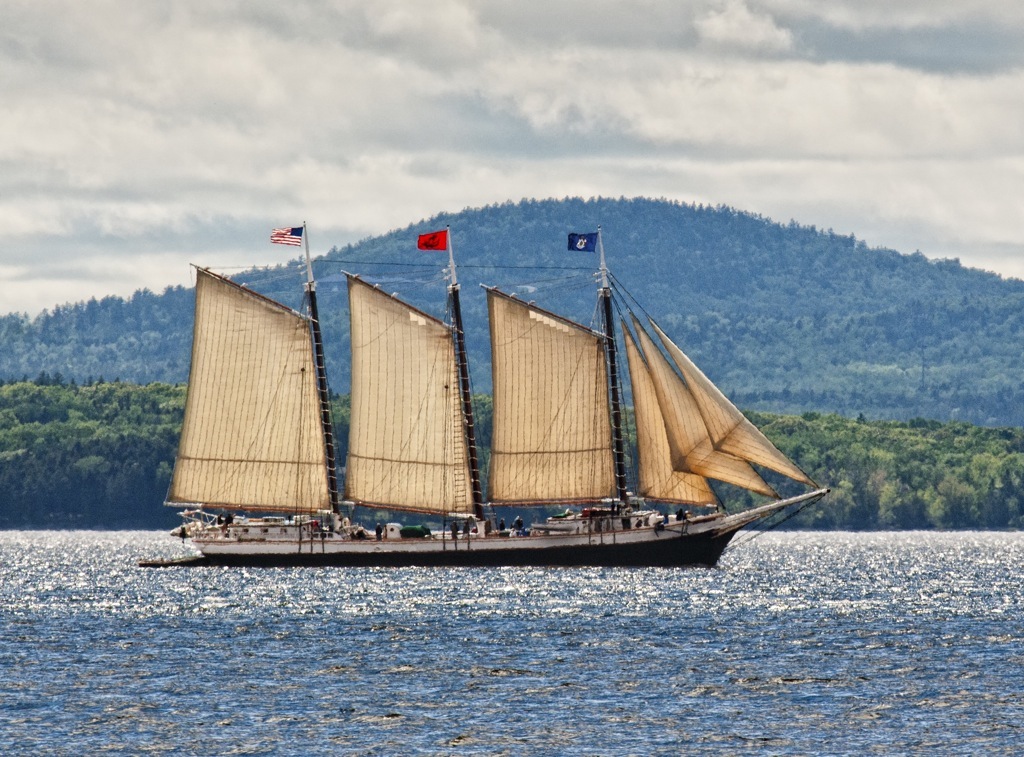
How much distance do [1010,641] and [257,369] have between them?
167 ft

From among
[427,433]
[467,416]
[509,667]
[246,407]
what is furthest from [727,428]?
[509,667]

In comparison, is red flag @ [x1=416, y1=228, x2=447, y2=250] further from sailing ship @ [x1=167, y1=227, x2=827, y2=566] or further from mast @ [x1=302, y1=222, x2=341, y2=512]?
mast @ [x1=302, y1=222, x2=341, y2=512]

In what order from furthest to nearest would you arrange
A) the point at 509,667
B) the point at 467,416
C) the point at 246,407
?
1. the point at 467,416
2. the point at 246,407
3. the point at 509,667

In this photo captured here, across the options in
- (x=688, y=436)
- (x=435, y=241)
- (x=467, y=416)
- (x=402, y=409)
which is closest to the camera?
(x=688, y=436)

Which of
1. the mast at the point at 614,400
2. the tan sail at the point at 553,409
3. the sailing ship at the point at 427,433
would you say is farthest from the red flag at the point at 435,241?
the mast at the point at 614,400

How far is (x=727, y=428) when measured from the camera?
107m

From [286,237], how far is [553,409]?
58.8ft

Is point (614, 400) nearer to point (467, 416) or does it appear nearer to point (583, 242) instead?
point (583, 242)

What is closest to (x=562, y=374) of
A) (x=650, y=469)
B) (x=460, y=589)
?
(x=650, y=469)

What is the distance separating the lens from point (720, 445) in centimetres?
10694

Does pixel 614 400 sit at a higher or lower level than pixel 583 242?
lower

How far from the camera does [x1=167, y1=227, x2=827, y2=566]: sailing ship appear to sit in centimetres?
11338

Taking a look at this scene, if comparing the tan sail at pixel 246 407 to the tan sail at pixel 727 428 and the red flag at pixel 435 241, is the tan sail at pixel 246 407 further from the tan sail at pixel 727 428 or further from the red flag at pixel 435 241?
the tan sail at pixel 727 428

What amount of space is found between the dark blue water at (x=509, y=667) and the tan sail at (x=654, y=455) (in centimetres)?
476
